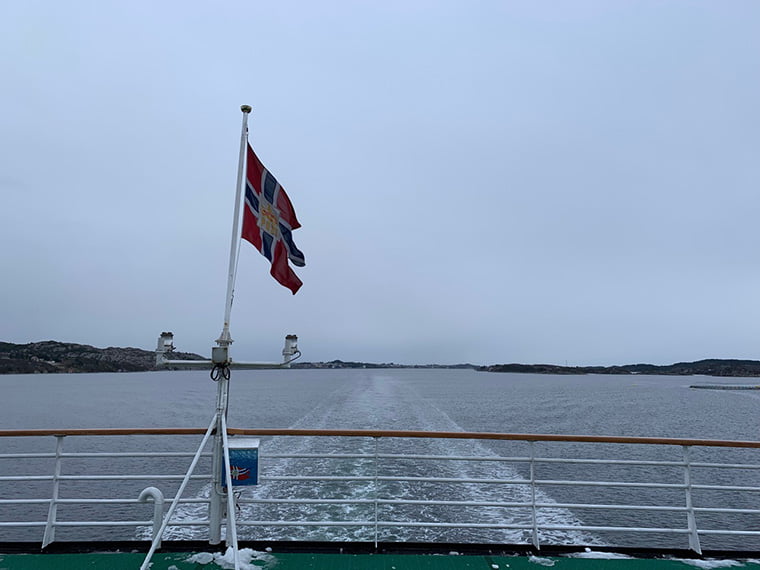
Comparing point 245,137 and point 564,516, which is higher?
point 245,137

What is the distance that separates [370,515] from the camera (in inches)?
325

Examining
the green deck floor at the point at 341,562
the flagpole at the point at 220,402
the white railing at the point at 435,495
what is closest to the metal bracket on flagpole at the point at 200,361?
the flagpole at the point at 220,402

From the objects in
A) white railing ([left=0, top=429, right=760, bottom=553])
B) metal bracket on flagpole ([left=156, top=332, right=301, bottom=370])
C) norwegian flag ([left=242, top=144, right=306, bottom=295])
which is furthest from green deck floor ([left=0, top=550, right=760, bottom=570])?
norwegian flag ([left=242, top=144, right=306, bottom=295])

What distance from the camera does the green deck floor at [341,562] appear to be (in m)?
3.52

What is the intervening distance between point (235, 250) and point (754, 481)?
15723mm

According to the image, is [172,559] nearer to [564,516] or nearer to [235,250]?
[235,250]

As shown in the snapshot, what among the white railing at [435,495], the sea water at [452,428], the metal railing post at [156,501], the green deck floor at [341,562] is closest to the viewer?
the metal railing post at [156,501]

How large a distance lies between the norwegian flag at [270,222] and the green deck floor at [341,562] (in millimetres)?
2147

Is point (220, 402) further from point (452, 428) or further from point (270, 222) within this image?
point (452, 428)

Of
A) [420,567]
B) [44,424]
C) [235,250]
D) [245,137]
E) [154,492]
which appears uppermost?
[245,137]

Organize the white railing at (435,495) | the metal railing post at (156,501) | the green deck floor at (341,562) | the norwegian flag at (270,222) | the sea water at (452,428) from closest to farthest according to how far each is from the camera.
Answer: the metal railing post at (156,501)
the green deck floor at (341,562)
the norwegian flag at (270,222)
the white railing at (435,495)
the sea water at (452,428)

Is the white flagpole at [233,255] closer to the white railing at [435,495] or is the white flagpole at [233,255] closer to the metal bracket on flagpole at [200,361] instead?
the metal bracket on flagpole at [200,361]

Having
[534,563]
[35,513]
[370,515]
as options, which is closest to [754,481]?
[370,515]

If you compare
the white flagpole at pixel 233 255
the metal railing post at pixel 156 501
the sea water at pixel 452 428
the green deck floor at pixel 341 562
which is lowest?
the sea water at pixel 452 428
